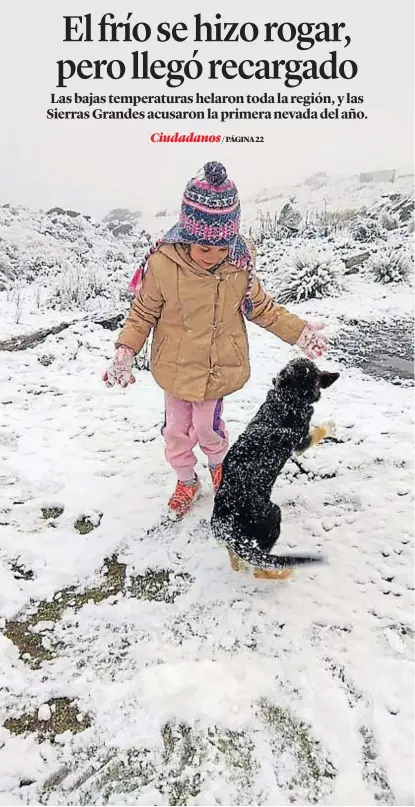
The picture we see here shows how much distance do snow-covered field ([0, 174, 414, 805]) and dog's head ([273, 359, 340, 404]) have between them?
645 millimetres

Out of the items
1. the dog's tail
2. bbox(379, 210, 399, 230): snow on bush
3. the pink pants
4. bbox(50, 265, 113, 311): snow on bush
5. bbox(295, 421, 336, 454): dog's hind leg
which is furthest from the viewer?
bbox(379, 210, 399, 230): snow on bush

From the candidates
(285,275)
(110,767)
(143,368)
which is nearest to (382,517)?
(110,767)

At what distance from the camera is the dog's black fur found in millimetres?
2057

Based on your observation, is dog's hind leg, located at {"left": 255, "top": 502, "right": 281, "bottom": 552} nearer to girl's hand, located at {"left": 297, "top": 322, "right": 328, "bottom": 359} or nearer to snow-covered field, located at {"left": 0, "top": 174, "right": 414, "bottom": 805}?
snow-covered field, located at {"left": 0, "top": 174, "right": 414, "bottom": 805}

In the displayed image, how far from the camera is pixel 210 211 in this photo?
7.02 ft

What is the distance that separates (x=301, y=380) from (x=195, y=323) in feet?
1.66

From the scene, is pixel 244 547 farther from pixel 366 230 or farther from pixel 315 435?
pixel 366 230

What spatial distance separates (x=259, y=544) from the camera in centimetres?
207

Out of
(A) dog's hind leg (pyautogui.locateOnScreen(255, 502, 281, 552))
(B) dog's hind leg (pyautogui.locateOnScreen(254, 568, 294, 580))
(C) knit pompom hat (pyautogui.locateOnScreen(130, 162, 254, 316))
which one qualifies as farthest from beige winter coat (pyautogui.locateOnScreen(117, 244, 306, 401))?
(B) dog's hind leg (pyautogui.locateOnScreen(254, 568, 294, 580))

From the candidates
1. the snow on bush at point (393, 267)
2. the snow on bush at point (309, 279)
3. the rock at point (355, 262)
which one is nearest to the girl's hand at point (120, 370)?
the snow on bush at point (309, 279)

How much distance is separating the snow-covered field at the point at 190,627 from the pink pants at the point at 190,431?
0.24 meters

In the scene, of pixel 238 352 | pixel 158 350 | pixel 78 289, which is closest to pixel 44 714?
pixel 158 350

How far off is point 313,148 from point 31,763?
730 centimetres

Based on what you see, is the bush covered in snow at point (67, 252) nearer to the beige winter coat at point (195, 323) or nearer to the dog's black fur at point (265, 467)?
the beige winter coat at point (195, 323)
